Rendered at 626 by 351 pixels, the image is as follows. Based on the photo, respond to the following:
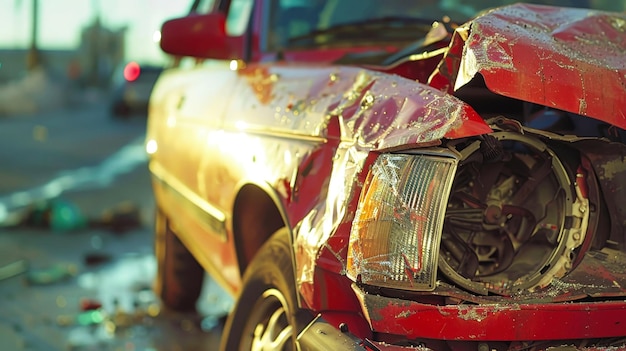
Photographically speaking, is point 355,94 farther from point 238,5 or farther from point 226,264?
point 238,5

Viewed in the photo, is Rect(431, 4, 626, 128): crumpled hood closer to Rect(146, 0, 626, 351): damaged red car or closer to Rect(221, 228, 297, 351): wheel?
Rect(146, 0, 626, 351): damaged red car

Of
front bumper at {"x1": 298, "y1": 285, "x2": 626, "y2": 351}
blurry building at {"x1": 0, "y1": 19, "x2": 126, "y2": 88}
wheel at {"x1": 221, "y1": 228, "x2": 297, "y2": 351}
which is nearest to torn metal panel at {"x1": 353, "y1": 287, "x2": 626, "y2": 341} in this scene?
front bumper at {"x1": 298, "y1": 285, "x2": 626, "y2": 351}

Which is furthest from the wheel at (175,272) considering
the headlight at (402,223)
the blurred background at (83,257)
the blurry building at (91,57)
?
the blurry building at (91,57)

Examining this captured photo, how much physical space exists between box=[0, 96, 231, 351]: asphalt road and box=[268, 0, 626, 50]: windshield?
1.85 m

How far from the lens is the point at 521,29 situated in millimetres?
2732

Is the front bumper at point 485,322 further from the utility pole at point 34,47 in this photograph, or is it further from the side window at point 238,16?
the utility pole at point 34,47

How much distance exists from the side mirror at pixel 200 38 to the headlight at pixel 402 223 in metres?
1.93

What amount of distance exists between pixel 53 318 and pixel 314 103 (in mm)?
3037

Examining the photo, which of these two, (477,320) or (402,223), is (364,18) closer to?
(402,223)

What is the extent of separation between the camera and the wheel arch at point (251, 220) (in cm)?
344

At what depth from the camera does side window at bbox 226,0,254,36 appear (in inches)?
172

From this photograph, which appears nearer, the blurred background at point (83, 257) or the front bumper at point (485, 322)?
the front bumper at point (485, 322)

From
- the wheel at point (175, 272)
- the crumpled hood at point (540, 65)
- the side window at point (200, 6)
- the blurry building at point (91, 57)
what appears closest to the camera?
the crumpled hood at point (540, 65)

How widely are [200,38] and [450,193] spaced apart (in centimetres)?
193
